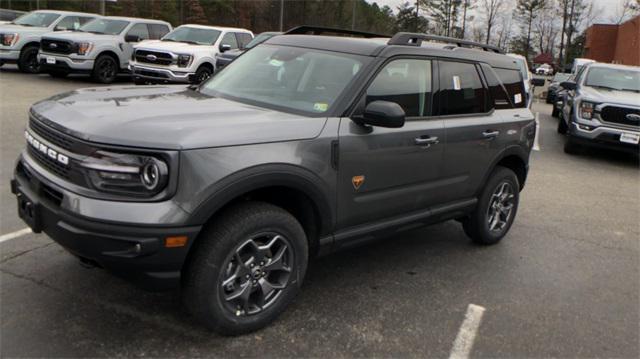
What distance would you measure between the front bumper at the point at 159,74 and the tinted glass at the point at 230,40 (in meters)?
2.30

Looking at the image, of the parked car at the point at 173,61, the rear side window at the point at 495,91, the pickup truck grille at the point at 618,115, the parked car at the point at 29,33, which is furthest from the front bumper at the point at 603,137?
the parked car at the point at 29,33

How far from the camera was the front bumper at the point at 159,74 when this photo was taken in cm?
1382

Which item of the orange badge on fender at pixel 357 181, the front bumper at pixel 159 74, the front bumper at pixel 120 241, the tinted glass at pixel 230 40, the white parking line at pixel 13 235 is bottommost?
the white parking line at pixel 13 235

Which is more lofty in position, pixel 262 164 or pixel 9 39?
pixel 9 39

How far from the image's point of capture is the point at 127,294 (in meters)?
3.64

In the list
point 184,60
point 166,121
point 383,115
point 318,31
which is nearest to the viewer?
point 166,121

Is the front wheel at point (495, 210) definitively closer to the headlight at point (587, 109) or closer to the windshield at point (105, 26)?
the headlight at point (587, 109)

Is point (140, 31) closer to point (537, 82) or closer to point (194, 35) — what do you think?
point (194, 35)

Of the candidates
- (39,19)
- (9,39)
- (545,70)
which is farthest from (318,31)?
(545,70)

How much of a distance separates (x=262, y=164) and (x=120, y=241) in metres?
0.84

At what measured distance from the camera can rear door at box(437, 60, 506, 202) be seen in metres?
4.41

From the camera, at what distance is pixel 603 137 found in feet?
33.0

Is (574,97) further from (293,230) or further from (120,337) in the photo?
(120,337)

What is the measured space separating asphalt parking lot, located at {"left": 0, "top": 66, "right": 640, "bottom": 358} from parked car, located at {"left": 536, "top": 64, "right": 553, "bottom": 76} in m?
55.6
